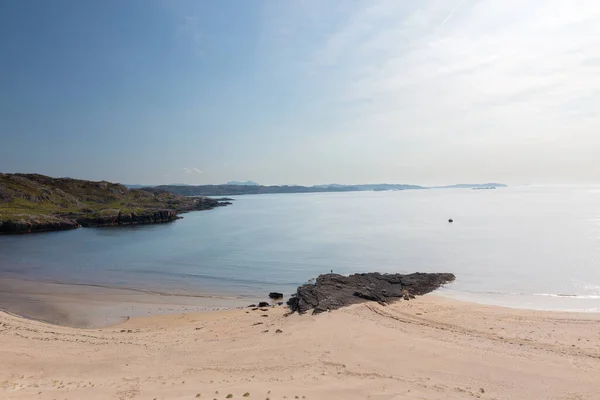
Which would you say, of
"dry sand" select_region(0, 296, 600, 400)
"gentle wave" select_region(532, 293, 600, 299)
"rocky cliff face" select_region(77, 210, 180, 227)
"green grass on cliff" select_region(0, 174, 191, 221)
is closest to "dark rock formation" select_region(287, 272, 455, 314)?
"dry sand" select_region(0, 296, 600, 400)

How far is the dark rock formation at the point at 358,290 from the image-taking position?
25438 mm

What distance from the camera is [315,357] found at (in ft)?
52.9

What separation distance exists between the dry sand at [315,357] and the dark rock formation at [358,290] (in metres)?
2.21

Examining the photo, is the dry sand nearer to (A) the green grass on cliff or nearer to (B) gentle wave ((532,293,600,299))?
(B) gentle wave ((532,293,600,299))

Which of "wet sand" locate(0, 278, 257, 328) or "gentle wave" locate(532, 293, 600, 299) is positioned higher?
"gentle wave" locate(532, 293, 600, 299)

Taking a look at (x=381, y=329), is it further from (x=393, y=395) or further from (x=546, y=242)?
(x=546, y=242)

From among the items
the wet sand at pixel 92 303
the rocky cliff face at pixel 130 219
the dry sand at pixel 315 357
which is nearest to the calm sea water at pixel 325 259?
the wet sand at pixel 92 303

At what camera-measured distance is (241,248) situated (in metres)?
57.5

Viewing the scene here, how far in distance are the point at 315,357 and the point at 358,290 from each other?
1279cm

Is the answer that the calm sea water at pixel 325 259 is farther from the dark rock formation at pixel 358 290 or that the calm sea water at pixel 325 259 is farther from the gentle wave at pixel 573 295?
the dark rock formation at pixel 358 290

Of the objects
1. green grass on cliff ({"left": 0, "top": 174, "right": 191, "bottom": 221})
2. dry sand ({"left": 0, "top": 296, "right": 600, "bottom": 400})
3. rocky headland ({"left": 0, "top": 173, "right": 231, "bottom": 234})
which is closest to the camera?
dry sand ({"left": 0, "top": 296, "right": 600, "bottom": 400})

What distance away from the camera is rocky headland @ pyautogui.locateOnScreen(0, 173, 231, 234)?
3295 inches

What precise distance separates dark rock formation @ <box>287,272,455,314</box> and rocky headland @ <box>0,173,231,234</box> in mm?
82681

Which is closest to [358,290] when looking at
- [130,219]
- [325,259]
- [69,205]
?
[325,259]
